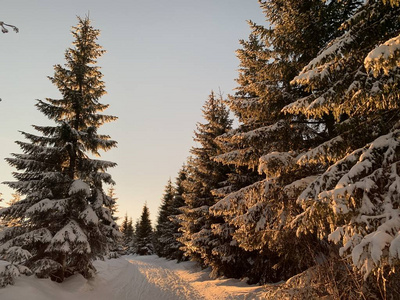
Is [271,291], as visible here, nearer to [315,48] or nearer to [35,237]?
[315,48]

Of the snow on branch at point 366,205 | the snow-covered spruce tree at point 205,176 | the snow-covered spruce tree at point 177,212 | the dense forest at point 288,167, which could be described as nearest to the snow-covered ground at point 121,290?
the dense forest at point 288,167

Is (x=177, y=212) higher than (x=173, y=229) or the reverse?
higher

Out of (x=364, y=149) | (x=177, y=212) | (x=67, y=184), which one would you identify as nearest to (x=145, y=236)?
(x=177, y=212)

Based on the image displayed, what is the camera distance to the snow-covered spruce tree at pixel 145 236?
164ft

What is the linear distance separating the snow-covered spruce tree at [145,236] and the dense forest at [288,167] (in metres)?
36.8

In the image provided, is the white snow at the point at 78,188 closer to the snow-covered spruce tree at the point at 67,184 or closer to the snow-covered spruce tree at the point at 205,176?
the snow-covered spruce tree at the point at 67,184

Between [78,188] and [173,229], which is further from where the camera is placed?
[173,229]

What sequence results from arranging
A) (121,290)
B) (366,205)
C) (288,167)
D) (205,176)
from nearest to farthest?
(366,205), (288,167), (121,290), (205,176)

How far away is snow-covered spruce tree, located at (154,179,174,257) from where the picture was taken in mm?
35188

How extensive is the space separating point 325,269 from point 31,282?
416 inches

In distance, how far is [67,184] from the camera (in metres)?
12.4

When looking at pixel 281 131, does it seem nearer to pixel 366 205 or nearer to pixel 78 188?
pixel 366 205

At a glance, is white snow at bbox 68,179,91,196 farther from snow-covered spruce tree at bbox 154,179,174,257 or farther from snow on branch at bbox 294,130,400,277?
snow-covered spruce tree at bbox 154,179,174,257

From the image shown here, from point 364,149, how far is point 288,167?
2183 mm
